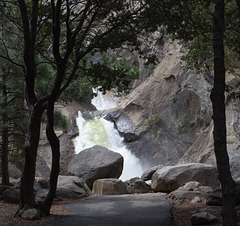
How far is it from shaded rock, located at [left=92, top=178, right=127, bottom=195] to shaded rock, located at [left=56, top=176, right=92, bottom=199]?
26.8 inches

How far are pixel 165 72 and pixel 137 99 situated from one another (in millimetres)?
3776

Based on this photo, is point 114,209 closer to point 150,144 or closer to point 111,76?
point 111,76

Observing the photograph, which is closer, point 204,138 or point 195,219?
point 195,219

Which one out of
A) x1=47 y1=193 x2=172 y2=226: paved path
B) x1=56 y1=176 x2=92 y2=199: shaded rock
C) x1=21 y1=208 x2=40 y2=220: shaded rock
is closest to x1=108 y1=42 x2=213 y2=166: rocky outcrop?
x1=56 y1=176 x2=92 y2=199: shaded rock

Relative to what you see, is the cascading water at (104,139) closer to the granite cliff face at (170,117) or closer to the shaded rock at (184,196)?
the granite cliff face at (170,117)

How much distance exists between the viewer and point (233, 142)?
63.8ft

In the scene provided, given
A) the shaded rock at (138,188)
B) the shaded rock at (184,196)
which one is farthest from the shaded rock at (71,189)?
the shaded rock at (184,196)

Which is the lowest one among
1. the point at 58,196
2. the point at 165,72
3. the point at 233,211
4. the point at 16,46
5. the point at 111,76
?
the point at 58,196

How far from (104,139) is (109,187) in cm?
1383

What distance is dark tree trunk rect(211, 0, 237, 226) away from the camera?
4676 millimetres

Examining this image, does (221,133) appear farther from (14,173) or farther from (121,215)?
(14,173)

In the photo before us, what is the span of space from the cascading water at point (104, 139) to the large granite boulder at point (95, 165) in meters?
7.98

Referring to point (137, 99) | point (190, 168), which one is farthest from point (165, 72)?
point (190, 168)

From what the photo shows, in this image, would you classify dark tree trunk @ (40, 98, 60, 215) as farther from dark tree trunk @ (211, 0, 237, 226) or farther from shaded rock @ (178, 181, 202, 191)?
shaded rock @ (178, 181, 202, 191)
